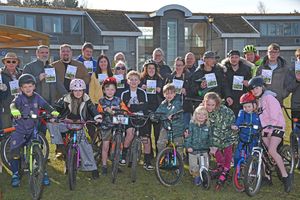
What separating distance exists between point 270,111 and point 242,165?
0.92 metres

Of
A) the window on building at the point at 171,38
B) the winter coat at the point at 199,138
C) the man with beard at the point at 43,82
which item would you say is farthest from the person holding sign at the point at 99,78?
the window on building at the point at 171,38

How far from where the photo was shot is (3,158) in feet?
23.2

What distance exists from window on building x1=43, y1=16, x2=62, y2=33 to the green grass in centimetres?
2563

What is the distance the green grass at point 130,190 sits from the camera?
5992mm

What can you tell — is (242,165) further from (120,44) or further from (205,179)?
(120,44)

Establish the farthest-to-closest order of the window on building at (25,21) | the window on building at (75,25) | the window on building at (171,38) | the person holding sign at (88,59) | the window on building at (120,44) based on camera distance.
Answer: the window on building at (171,38)
the window on building at (75,25)
the window on building at (120,44)
the window on building at (25,21)
the person holding sign at (88,59)

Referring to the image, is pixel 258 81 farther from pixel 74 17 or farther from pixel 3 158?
pixel 74 17

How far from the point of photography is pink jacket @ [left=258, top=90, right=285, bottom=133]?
607cm

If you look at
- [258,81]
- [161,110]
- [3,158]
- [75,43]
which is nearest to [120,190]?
[161,110]

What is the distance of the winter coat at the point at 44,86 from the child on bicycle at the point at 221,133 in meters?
2.92

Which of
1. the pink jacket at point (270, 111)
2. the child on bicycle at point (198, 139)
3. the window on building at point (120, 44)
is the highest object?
the window on building at point (120, 44)

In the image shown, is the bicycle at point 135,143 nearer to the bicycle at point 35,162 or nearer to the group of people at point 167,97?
the group of people at point 167,97

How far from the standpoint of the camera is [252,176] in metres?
5.91

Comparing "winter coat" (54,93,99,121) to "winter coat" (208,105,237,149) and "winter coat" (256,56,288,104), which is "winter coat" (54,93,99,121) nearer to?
"winter coat" (208,105,237,149)
